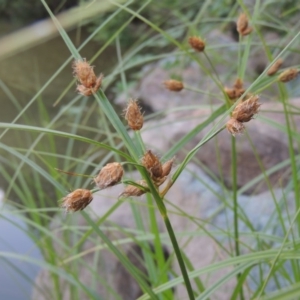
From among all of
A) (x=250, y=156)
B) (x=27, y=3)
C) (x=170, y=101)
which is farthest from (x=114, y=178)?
(x=27, y=3)

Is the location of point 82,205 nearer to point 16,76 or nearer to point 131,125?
point 131,125

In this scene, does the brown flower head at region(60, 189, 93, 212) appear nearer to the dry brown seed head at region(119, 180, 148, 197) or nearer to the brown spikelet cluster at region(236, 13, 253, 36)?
the dry brown seed head at region(119, 180, 148, 197)

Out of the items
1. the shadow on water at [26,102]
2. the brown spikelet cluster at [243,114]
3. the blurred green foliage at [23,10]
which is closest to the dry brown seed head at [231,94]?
the brown spikelet cluster at [243,114]

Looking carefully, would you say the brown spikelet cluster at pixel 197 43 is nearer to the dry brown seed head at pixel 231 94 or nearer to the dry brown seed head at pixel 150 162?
the dry brown seed head at pixel 231 94

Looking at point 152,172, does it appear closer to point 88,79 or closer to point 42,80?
point 88,79

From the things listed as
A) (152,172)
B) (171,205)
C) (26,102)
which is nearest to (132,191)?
(152,172)

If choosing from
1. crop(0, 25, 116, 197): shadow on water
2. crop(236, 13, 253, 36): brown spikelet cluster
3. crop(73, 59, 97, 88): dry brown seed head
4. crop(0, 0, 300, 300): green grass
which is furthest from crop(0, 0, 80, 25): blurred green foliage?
crop(73, 59, 97, 88): dry brown seed head
